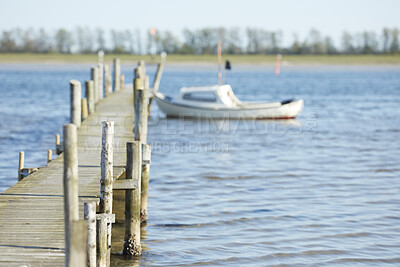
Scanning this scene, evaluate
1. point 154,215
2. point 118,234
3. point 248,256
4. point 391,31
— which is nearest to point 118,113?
point 154,215

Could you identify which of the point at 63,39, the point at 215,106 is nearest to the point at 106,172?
the point at 215,106

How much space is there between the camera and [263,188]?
15164 millimetres

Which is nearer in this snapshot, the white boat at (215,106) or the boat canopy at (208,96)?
the boat canopy at (208,96)

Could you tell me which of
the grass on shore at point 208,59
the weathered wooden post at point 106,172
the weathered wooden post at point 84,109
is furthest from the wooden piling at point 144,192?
the grass on shore at point 208,59

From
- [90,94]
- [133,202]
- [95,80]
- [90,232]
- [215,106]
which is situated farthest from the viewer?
[215,106]

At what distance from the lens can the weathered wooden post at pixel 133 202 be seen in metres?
9.32

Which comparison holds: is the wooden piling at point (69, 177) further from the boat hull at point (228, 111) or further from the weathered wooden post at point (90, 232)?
the boat hull at point (228, 111)

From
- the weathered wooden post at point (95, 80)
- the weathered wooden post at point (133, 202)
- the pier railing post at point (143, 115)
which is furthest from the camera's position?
the weathered wooden post at point (95, 80)

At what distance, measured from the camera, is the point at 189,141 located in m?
24.0

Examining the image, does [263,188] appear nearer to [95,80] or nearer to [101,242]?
[101,242]

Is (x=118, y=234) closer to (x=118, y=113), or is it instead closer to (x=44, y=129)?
(x=118, y=113)

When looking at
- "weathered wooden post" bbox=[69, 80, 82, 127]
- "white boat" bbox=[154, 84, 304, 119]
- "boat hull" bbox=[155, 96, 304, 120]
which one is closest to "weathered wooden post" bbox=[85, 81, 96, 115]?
"weathered wooden post" bbox=[69, 80, 82, 127]

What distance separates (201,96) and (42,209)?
20426 millimetres

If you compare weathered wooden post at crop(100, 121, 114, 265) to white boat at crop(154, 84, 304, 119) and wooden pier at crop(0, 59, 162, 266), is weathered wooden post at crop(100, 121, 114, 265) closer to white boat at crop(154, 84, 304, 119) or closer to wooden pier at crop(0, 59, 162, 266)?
wooden pier at crop(0, 59, 162, 266)
